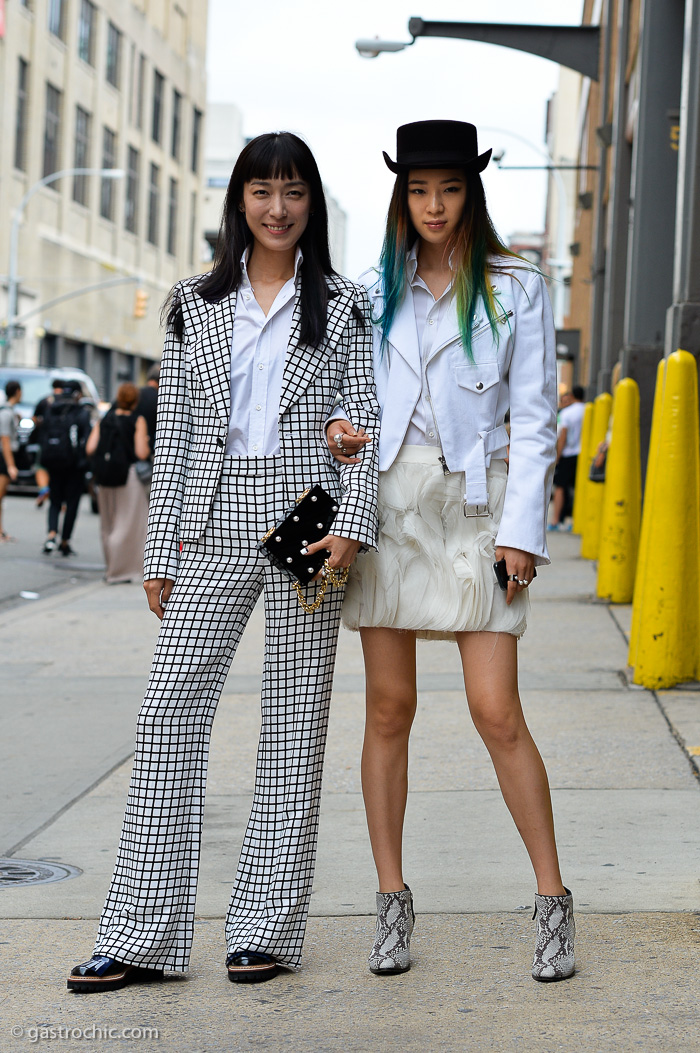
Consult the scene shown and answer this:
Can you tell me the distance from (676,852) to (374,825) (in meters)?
1.35

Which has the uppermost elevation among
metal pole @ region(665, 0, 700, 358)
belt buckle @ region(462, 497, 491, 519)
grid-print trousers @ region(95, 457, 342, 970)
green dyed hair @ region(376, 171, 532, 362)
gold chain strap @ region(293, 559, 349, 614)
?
metal pole @ region(665, 0, 700, 358)

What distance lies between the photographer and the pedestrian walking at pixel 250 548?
3535mm

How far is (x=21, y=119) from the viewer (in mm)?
45375

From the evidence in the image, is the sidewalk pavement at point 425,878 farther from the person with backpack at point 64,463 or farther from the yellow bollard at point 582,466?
the yellow bollard at point 582,466

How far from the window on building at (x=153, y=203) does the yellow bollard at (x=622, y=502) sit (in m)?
53.1

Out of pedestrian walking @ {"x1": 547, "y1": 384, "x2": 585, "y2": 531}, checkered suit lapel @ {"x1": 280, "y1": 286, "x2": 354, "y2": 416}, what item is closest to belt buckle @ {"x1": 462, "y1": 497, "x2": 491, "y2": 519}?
checkered suit lapel @ {"x1": 280, "y1": 286, "x2": 354, "y2": 416}

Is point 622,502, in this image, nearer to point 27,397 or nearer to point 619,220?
point 619,220

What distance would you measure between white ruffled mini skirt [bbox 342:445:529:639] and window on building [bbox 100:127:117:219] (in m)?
53.4

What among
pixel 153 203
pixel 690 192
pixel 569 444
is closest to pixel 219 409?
pixel 690 192

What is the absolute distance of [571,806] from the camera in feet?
17.2

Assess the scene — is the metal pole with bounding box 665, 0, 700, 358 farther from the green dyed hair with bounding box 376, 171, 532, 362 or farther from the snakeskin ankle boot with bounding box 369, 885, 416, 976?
the snakeskin ankle boot with bounding box 369, 885, 416, 976

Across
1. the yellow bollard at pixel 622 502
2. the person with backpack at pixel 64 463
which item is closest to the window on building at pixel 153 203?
the person with backpack at pixel 64 463

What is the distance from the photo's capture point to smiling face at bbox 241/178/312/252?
3607 millimetres

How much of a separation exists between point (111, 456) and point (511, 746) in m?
10.1
